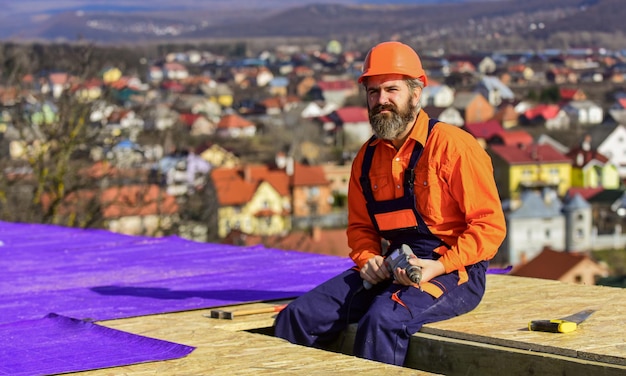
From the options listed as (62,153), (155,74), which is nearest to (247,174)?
(62,153)

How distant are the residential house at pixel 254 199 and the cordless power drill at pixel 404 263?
4178 centimetres

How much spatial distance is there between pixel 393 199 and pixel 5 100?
841 inches

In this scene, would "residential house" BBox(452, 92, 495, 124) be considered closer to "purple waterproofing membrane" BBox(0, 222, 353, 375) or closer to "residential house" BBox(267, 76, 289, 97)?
"residential house" BBox(267, 76, 289, 97)

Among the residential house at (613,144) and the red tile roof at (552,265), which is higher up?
the residential house at (613,144)

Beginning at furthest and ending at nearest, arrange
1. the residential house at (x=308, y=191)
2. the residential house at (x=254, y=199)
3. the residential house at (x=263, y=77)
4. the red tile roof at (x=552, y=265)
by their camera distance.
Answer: the residential house at (x=263, y=77)
the residential house at (x=308, y=191)
the residential house at (x=254, y=199)
the red tile roof at (x=552, y=265)

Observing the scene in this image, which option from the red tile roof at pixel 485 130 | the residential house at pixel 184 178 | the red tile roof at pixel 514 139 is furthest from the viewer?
the red tile roof at pixel 485 130

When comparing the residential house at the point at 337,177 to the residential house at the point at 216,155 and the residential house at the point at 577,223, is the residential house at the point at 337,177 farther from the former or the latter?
the residential house at the point at 577,223

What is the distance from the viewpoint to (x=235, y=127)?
9488cm

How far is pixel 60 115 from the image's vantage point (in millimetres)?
20797

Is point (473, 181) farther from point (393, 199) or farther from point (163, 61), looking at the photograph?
point (163, 61)

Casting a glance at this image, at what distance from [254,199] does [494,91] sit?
70.1m

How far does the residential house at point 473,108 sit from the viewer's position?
102 metres

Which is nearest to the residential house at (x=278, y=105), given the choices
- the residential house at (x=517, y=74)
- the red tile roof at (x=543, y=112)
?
the red tile roof at (x=543, y=112)

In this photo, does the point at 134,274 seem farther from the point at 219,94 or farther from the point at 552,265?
the point at 219,94
